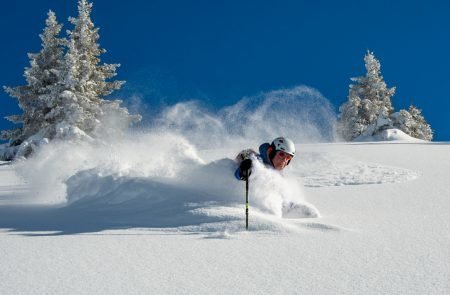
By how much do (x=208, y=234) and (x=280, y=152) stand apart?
2576mm

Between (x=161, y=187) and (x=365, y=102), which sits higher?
(x=365, y=102)

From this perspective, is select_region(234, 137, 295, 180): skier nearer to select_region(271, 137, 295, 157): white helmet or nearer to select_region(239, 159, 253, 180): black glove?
select_region(271, 137, 295, 157): white helmet

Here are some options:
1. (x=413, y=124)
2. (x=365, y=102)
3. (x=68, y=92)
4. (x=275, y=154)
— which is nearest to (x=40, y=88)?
(x=68, y=92)

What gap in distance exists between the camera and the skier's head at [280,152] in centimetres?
687

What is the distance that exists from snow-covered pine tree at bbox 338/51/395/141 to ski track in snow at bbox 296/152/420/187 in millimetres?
30096

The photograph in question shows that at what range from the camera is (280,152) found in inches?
→ 271

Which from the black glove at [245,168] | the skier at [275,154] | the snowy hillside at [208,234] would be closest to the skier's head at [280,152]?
the skier at [275,154]

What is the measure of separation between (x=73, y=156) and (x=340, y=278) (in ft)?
25.2

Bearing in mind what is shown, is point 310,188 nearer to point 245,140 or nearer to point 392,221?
point 392,221

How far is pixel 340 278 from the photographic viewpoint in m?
3.17

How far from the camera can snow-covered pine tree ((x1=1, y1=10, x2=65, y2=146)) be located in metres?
27.1

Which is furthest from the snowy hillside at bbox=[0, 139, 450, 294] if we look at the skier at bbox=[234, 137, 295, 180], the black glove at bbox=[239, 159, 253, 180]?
the black glove at bbox=[239, 159, 253, 180]

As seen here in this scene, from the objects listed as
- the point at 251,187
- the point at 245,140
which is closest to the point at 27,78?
the point at 245,140

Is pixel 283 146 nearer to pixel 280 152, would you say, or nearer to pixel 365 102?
pixel 280 152
